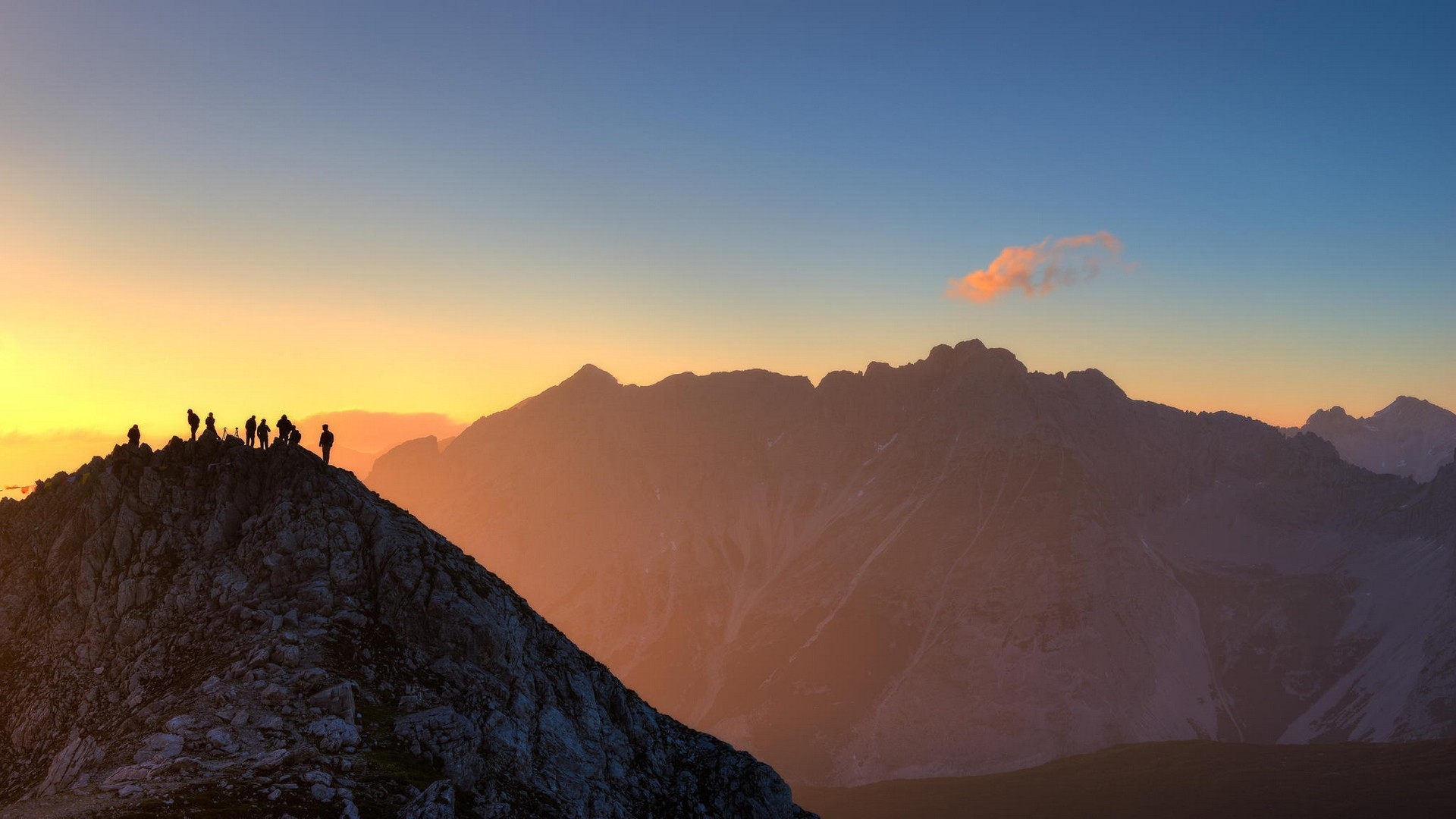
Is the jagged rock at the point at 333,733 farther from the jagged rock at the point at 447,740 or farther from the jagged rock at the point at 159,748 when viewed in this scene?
the jagged rock at the point at 159,748

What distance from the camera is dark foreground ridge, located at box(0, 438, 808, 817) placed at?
57031mm

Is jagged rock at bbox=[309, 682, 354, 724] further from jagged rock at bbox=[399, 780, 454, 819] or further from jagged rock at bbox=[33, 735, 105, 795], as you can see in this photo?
jagged rock at bbox=[33, 735, 105, 795]

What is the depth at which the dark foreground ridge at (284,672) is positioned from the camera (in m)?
57.0

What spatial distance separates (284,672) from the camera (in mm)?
62844

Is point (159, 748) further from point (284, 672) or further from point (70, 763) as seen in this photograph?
point (284, 672)

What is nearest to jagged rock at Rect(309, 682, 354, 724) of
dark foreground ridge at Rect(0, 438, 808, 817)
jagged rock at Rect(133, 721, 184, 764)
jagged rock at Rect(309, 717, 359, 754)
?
dark foreground ridge at Rect(0, 438, 808, 817)

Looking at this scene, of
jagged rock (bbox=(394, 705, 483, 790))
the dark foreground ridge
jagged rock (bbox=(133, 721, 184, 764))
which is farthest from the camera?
jagged rock (bbox=(394, 705, 483, 790))

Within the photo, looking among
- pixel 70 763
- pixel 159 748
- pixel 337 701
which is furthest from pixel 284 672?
pixel 70 763

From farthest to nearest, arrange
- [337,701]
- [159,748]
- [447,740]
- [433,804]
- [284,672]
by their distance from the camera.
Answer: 1. [447,740]
2. [284,672]
3. [337,701]
4. [433,804]
5. [159,748]

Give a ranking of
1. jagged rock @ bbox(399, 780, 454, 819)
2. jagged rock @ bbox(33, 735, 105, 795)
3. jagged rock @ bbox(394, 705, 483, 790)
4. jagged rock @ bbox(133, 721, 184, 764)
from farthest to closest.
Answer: jagged rock @ bbox(394, 705, 483, 790)
jagged rock @ bbox(33, 735, 105, 795)
jagged rock @ bbox(399, 780, 454, 819)
jagged rock @ bbox(133, 721, 184, 764)

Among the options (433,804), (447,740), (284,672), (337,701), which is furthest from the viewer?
(447,740)

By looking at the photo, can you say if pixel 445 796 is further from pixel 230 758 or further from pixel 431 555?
pixel 431 555

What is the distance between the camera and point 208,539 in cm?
7225

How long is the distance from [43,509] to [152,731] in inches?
968
